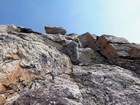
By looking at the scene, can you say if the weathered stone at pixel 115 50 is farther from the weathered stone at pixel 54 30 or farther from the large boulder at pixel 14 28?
the large boulder at pixel 14 28

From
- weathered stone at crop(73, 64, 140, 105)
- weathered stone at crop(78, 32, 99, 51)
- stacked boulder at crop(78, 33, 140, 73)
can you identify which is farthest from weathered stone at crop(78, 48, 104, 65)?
weathered stone at crop(73, 64, 140, 105)

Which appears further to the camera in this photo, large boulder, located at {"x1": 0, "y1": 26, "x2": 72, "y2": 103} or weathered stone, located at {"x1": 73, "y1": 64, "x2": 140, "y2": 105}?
weathered stone, located at {"x1": 73, "y1": 64, "x2": 140, "y2": 105}

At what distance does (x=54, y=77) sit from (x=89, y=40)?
16.9 metres

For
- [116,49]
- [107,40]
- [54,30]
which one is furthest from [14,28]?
[116,49]

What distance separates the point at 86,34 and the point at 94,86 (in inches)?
706

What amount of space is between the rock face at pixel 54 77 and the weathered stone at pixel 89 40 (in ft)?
17.0

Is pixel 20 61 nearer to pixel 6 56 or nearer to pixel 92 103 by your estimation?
pixel 6 56

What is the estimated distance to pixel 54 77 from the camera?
22.7 metres

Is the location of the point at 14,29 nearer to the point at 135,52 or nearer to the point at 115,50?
the point at 115,50

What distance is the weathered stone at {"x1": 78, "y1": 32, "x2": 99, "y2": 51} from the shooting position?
3719cm

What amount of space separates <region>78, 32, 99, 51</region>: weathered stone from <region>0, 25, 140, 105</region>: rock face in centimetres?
518

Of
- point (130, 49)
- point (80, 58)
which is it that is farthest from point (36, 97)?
point (130, 49)

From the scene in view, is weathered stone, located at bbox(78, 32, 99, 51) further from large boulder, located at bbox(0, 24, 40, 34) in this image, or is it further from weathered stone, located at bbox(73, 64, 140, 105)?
large boulder, located at bbox(0, 24, 40, 34)

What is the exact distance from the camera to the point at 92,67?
28.5 metres
